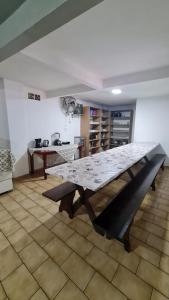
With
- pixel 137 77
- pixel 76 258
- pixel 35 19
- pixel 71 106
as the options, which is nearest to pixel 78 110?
pixel 71 106

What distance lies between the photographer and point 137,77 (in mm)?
2426

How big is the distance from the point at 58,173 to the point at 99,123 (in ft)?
13.8

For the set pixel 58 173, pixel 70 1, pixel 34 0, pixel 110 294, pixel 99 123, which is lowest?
pixel 110 294

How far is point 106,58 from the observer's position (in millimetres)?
1920

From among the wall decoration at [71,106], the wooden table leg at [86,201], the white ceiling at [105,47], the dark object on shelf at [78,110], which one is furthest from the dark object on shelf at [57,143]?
the wooden table leg at [86,201]

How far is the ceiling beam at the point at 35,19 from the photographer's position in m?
0.85

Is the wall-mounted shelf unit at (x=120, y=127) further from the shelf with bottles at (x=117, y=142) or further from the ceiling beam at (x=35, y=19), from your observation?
the ceiling beam at (x=35, y=19)

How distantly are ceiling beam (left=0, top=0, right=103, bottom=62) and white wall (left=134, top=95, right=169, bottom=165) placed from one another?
4.11m

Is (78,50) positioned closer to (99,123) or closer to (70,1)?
(70,1)

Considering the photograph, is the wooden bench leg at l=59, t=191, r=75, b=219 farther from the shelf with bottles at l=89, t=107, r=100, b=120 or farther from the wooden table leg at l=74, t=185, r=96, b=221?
the shelf with bottles at l=89, t=107, r=100, b=120

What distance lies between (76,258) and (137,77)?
271 centimetres

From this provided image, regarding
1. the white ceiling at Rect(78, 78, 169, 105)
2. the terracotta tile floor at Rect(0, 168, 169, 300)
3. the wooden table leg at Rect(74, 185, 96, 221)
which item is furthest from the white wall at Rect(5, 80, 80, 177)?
the wooden table leg at Rect(74, 185, 96, 221)

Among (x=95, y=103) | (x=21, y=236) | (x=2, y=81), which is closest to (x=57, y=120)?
(x=2, y=81)

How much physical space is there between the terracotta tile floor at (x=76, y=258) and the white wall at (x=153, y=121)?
279 centimetres
